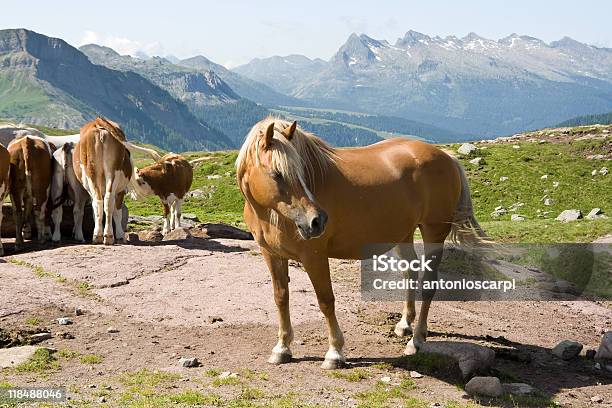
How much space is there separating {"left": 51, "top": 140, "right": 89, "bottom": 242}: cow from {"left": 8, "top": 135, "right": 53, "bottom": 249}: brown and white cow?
1.01 ft

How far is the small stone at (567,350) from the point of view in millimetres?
10992

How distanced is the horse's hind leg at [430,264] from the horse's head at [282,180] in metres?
3.45

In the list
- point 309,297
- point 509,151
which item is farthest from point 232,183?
point 309,297

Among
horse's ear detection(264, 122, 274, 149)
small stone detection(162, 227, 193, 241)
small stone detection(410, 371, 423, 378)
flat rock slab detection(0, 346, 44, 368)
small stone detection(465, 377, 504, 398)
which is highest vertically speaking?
horse's ear detection(264, 122, 274, 149)

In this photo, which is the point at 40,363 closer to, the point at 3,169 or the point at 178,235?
the point at 3,169

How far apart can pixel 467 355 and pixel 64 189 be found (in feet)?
48.3

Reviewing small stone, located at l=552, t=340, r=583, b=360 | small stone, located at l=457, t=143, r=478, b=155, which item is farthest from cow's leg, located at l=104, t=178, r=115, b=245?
small stone, located at l=457, t=143, r=478, b=155

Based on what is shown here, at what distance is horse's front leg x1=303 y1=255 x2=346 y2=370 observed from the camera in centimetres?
911

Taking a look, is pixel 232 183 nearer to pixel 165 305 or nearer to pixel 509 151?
pixel 509 151

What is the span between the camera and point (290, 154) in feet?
27.6

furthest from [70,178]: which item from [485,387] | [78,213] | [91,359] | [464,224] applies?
[485,387]

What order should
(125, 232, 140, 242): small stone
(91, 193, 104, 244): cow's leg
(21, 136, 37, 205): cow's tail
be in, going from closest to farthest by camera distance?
(91, 193, 104, 244): cow's leg < (21, 136, 37, 205): cow's tail < (125, 232, 140, 242): small stone

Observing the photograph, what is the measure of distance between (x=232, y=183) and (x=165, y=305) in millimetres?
32920

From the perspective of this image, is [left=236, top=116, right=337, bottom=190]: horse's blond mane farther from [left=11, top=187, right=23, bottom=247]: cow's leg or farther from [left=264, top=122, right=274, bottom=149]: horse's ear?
[left=11, top=187, right=23, bottom=247]: cow's leg
